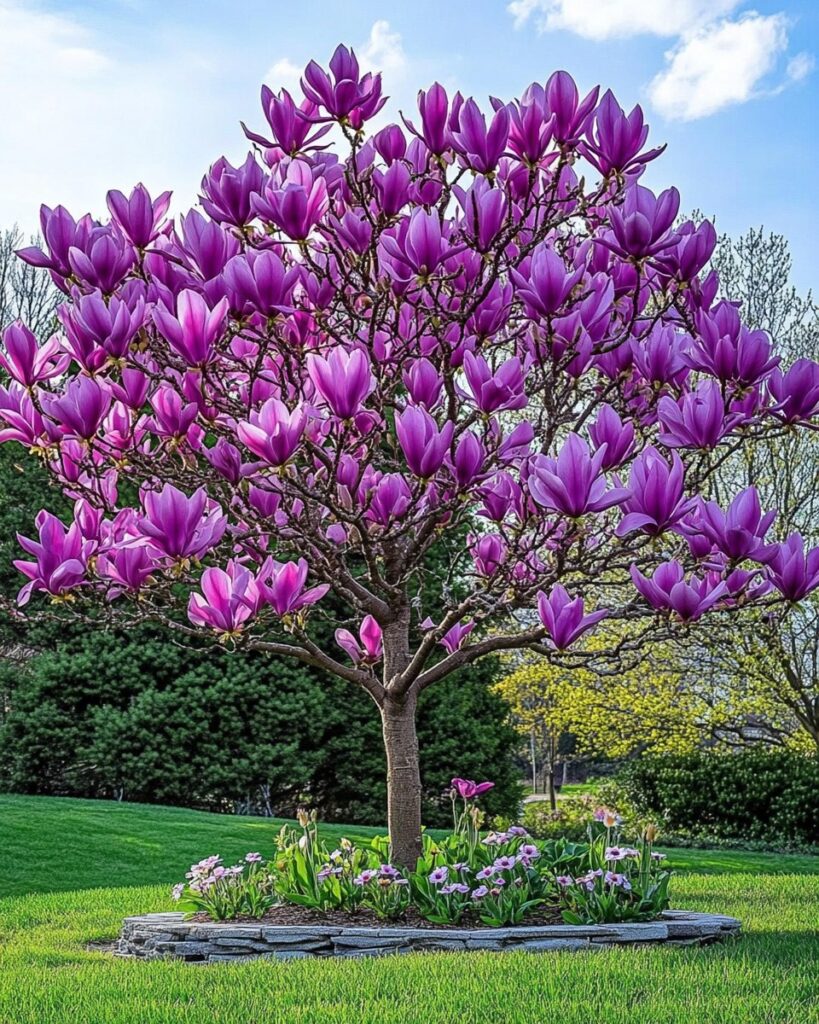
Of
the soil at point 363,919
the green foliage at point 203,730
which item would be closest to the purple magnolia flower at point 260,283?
the soil at point 363,919

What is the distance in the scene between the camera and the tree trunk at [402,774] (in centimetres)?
528

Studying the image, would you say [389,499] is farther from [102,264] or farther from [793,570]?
[793,570]

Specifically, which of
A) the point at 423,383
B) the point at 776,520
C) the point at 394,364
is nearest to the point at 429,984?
the point at 423,383

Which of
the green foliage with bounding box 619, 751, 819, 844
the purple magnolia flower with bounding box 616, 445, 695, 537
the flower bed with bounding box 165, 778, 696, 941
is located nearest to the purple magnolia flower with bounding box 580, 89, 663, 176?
the purple magnolia flower with bounding box 616, 445, 695, 537

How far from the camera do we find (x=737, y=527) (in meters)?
3.36

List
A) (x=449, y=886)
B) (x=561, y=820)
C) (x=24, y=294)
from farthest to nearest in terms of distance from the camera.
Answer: (x=24, y=294) → (x=561, y=820) → (x=449, y=886)

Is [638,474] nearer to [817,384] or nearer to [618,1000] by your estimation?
[817,384]

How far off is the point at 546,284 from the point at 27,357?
1698 millimetres

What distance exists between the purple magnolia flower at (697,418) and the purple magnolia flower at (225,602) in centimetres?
140

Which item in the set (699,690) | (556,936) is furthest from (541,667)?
(556,936)

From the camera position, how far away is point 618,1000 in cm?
371

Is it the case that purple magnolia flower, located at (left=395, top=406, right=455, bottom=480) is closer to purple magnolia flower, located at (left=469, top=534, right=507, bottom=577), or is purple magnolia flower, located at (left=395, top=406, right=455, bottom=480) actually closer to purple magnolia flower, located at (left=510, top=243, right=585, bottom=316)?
purple magnolia flower, located at (left=510, top=243, right=585, bottom=316)

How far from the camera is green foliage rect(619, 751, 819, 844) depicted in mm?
14344

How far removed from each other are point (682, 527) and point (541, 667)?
13.5m
